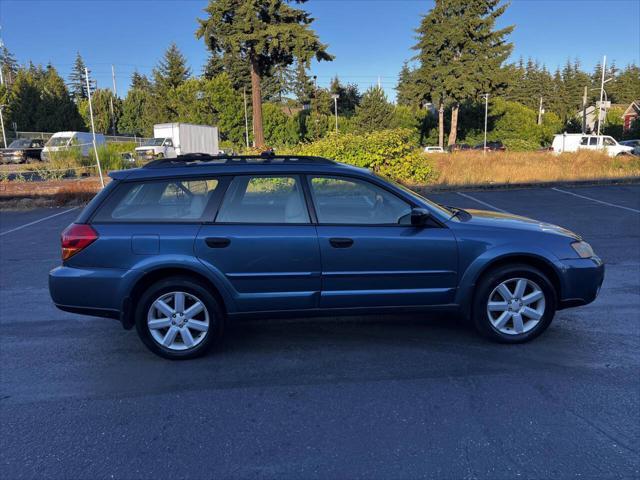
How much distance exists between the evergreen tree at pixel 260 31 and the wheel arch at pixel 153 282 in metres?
25.3

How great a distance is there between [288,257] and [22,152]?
118 feet

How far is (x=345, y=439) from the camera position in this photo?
2.99 m

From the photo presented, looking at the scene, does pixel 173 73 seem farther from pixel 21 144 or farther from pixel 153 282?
pixel 153 282

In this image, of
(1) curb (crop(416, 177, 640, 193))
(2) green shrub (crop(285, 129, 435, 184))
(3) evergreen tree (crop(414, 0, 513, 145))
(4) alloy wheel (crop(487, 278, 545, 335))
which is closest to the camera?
(4) alloy wheel (crop(487, 278, 545, 335))

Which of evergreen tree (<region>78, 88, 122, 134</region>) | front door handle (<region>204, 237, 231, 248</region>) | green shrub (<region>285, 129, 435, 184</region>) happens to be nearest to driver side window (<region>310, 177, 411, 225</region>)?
front door handle (<region>204, 237, 231, 248</region>)

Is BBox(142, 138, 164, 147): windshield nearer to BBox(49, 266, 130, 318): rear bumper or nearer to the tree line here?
the tree line

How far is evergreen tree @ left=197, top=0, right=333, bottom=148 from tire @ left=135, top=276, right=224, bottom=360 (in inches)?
997

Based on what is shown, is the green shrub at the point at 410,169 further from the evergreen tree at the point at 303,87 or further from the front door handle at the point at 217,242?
the evergreen tree at the point at 303,87

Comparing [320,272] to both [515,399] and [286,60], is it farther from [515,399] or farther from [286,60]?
[286,60]

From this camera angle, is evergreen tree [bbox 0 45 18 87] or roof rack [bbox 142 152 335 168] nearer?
roof rack [bbox 142 152 335 168]

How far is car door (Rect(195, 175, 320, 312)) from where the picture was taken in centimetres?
396

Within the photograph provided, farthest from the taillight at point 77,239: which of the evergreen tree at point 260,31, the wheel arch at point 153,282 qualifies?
the evergreen tree at point 260,31

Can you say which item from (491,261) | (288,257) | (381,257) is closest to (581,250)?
(491,261)

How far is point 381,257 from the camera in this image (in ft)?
13.2
